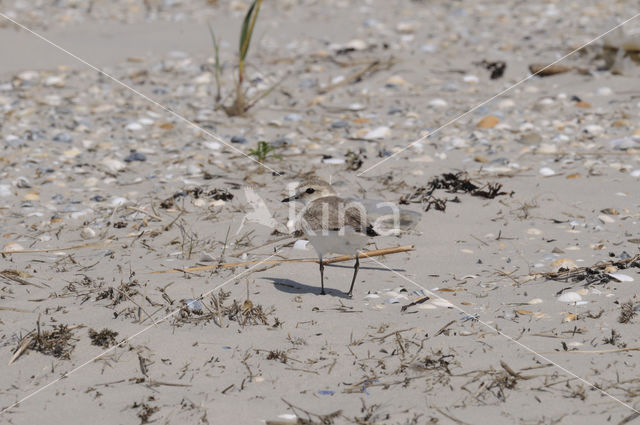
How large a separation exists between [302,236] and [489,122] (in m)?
3.15

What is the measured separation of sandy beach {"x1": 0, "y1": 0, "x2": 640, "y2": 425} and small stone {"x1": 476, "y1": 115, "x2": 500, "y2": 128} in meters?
0.13

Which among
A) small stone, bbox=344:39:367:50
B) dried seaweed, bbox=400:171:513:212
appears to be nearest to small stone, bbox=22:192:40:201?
dried seaweed, bbox=400:171:513:212

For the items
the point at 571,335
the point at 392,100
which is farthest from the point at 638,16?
the point at 571,335

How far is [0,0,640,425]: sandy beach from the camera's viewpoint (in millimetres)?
3510

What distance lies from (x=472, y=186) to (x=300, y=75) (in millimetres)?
3900

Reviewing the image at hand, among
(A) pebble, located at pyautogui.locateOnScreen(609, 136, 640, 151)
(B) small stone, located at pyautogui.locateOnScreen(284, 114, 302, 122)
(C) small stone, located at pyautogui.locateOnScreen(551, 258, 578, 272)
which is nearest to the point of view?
(C) small stone, located at pyautogui.locateOnScreen(551, 258, 578, 272)

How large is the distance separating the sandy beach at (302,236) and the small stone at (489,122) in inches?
5.0

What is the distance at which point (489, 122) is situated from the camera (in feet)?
25.2

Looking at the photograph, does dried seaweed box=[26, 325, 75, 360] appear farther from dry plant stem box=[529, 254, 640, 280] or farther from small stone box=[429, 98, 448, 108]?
small stone box=[429, 98, 448, 108]

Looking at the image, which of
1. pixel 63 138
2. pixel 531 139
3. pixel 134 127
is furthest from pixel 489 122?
pixel 63 138

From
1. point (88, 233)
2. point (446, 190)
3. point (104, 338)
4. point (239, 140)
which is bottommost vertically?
point (104, 338)

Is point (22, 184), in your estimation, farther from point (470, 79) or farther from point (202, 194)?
point (470, 79)

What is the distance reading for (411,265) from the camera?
502 centimetres

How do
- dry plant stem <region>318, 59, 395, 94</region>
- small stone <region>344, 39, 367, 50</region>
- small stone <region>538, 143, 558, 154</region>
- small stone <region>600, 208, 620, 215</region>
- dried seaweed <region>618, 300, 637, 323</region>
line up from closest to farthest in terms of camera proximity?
1. dried seaweed <region>618, 300, 637, 323</region>
2. small stone <region>600, 208, 620, 215</region>
3. small stone <region>538, 143, 558, 154</region>
4. dry plant stem <region>318, 59, 395, 94</region>
5. small stone <region>344, 39, 367, 50</region>
